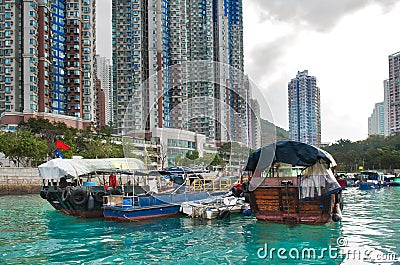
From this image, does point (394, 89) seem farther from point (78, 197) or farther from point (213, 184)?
point (78, 197)

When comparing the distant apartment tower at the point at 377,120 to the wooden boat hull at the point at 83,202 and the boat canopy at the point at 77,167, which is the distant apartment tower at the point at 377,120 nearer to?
the boat canopy at the point at 77,167

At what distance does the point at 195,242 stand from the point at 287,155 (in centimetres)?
398

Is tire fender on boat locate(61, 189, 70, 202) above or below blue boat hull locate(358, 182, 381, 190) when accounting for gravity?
above

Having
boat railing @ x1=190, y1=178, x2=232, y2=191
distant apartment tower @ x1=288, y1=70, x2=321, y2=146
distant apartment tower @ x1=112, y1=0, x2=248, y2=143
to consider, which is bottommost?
boat railing @ x1=190, y1=178, x2=232, y2=191

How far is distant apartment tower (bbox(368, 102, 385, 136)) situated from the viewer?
400ft

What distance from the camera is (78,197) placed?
16719 mm

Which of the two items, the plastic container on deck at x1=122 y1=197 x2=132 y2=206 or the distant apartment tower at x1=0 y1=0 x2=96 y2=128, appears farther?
the distant apartment tower at x1=0 y1=0 x2=96 y2=128

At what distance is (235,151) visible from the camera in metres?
16.3

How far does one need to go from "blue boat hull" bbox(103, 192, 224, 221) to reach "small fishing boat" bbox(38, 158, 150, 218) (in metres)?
1.21

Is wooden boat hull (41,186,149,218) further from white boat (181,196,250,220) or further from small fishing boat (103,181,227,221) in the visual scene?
white boat (181,196,250,220)

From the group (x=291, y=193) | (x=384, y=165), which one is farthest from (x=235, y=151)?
(x=384, y=165)

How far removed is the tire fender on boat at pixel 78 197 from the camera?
1658 cm

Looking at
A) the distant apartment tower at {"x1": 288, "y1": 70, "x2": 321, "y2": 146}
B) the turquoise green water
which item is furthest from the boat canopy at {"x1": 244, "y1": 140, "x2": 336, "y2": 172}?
the distant apartment tower at {"x1": 288, "y1": 70, "x2": 321, "y2": 146}

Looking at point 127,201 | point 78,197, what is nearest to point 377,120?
point 78,197
